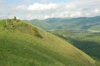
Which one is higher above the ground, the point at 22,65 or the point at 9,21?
the point at 9,21

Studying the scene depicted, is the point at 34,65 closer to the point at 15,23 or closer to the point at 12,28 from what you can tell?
the point at 12,28

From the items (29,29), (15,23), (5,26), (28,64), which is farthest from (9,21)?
(28,64)

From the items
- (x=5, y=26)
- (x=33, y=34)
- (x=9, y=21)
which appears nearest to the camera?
(x=5, y=26)

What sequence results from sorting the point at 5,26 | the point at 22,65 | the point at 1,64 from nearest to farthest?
the point at 1,64 → the point at 22,65 → the point at 5,26

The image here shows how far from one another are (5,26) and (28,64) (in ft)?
189

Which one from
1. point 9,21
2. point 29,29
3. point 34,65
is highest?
point 9,21

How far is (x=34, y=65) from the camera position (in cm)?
2484

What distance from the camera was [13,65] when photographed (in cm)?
2247

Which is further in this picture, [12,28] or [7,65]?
[12,28]

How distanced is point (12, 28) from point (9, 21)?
13058mm

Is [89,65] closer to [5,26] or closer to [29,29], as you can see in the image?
[29,29]

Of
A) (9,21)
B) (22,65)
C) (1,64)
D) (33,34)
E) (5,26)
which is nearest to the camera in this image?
(1,64)

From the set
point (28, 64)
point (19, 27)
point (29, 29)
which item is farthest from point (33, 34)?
point (28, 64)

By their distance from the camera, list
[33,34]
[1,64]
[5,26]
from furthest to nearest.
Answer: [33,34], [5,26], [1,64]
